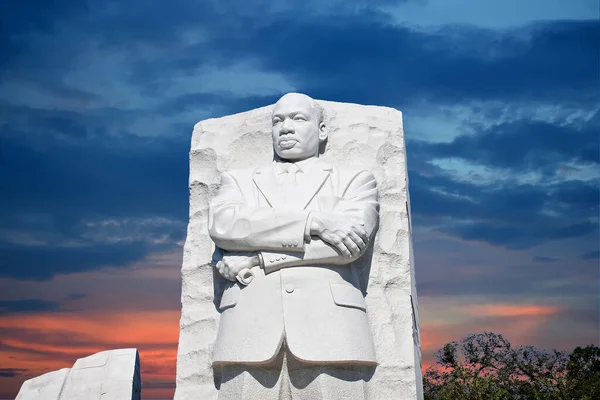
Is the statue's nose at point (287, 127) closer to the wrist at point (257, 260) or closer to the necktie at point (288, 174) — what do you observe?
the necktie at point (288, 174)

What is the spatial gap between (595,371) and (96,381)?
1145 cm

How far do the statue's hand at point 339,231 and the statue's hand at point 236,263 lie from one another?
1.72 feet

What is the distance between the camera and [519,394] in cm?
1355

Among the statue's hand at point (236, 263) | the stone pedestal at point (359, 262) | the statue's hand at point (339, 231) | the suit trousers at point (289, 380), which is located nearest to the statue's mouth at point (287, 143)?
the stone pedestal at point (359, 262)

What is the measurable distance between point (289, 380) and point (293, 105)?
7.67ft

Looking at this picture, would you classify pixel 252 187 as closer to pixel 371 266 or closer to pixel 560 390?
pixel 371 266

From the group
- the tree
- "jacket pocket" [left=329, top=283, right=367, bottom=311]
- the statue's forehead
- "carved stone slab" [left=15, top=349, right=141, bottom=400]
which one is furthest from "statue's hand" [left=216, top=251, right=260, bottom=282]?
the tree

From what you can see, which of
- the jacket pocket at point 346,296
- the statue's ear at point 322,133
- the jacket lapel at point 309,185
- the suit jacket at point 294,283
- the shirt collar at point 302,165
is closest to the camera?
the suit jacket at point 294,283

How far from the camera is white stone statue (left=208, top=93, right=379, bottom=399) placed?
5766 millimetres

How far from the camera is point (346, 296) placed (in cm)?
594

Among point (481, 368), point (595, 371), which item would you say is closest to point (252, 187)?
point (481, 368)

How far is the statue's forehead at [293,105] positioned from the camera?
21.8 ft

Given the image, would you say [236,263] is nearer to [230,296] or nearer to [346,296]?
[230,296]

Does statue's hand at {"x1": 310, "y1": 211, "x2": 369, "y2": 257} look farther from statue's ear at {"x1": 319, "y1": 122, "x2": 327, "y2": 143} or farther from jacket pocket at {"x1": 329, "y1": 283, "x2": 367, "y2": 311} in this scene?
statue's ear at {"x1": 319, "y1": 122, "x2": 327, "y2": 143}
